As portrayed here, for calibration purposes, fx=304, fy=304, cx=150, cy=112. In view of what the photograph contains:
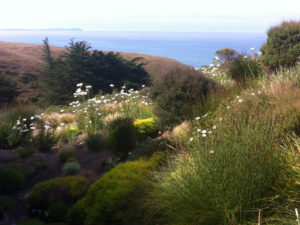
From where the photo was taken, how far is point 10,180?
17.6 feet

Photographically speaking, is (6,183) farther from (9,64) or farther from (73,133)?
(9,64)

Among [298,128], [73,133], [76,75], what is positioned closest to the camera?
[298,128]

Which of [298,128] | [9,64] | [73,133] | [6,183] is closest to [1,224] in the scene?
[6,183]

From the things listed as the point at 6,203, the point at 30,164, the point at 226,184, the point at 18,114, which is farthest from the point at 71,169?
the point at 18,114

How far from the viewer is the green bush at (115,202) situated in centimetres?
377

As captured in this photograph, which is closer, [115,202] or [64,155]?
[115,202]

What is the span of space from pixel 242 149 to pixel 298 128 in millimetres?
2493

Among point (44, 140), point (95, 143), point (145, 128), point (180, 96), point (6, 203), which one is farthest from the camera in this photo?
point (44, 140)

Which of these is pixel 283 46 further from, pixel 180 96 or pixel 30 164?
pixel 30 164

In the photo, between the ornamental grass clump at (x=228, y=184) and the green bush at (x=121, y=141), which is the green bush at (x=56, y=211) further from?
the green bush at (x=121, y=141)

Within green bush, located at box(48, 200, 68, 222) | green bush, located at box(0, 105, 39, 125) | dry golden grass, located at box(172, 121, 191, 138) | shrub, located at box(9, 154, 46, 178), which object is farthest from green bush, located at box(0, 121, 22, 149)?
dry golden grass, located at box(172, 121, 191, 138)

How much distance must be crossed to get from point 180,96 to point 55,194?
4.08 meters

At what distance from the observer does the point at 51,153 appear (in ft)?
25.0

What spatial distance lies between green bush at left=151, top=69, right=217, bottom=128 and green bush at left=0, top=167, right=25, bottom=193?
353 cm
